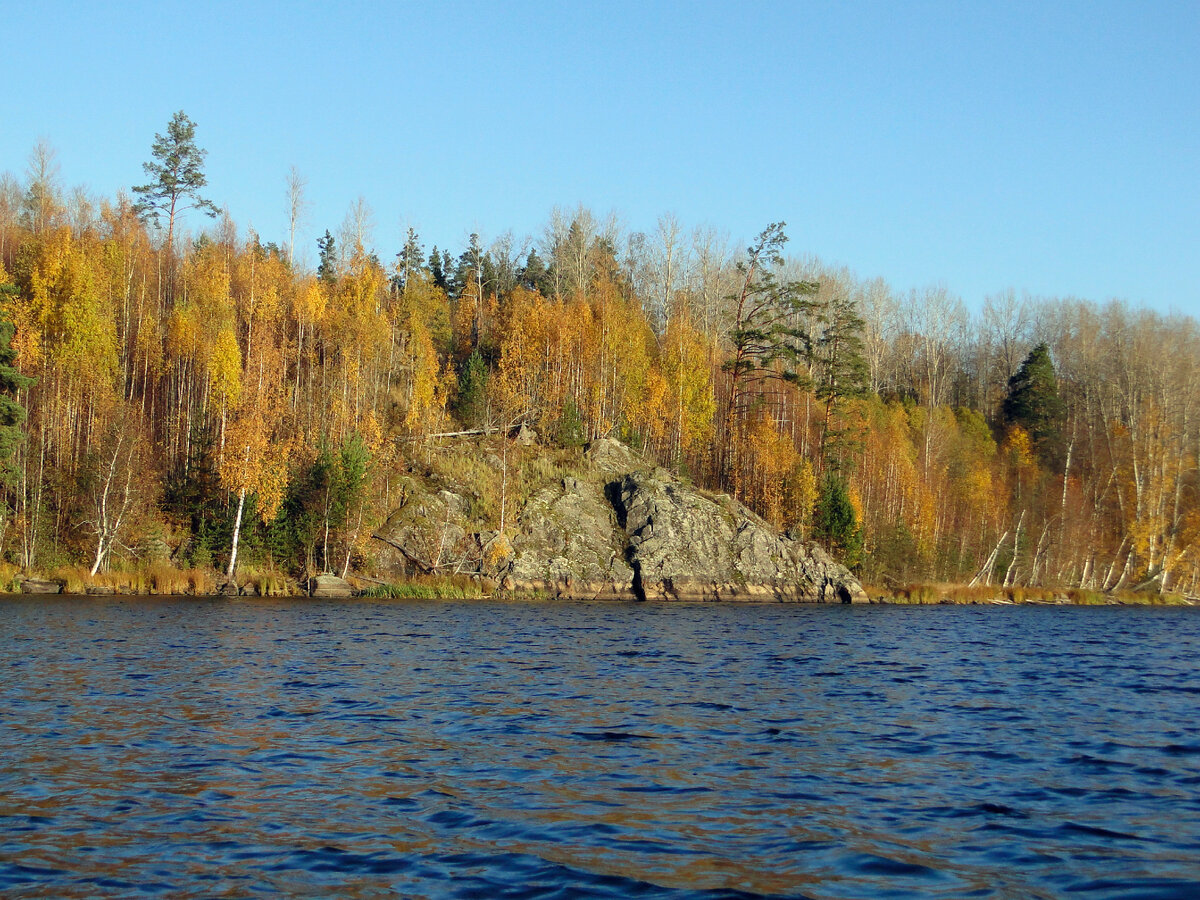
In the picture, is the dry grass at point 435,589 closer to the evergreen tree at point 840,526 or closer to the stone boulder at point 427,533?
the stone boulder at point 427,533

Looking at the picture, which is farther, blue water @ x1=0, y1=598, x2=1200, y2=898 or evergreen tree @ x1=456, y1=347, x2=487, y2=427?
evergreen tree @ x1=456, y1=347, x2=487, y2=427

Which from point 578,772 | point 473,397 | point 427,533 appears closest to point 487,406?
point 473,397

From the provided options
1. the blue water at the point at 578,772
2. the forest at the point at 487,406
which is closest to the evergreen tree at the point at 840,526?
the forest at the point at 487,406

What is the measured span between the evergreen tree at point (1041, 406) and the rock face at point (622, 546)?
1786 inches

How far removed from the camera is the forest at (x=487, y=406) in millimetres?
50344

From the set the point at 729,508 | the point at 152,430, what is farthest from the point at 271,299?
the point at 729,508

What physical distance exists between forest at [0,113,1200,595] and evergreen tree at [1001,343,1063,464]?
24 centimetres

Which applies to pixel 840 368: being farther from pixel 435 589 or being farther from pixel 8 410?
pixel 8 410

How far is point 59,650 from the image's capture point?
23641 millimetres

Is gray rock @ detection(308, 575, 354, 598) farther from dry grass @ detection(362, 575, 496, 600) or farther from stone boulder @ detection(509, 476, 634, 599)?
stone boulder @ detection(509, 476, 634, 599)

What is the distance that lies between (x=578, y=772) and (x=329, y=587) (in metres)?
38.7

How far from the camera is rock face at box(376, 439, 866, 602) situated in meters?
54.9

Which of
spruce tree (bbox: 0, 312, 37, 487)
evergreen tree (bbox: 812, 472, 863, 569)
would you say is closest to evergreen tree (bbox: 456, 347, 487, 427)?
evergreen tree (bbox: 812, 472, 863, 569)

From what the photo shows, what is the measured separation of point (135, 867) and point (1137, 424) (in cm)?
8251
